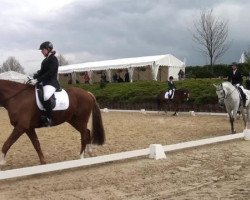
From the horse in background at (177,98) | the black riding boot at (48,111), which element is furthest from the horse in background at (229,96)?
the horse in background at (177,98)

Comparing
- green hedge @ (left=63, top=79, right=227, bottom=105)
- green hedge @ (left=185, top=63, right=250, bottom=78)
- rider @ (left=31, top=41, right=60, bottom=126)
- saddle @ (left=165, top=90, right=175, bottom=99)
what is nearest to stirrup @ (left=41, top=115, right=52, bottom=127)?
rider @ (left=31, top=41, right=60, bottom=126)

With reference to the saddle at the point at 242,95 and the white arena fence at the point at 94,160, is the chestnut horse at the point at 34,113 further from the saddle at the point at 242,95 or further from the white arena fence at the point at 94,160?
the saddle at the point at 242,95

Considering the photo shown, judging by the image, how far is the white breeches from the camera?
8.76 m

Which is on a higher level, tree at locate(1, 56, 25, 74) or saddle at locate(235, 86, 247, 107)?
tree at locate(1, 56, 25, 74)

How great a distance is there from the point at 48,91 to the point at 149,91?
778 inches

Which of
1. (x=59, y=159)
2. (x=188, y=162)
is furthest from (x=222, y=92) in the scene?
(x=59, y=159)

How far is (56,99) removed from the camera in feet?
29.7

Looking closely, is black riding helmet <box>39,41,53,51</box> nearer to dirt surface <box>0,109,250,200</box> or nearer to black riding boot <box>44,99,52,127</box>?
black riding boot <box>44,99,52,127</box>

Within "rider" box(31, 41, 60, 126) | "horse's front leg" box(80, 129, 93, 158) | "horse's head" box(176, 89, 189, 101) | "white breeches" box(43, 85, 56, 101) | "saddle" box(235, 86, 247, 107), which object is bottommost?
"horse's front leg" box(80, 129, 93, 158)

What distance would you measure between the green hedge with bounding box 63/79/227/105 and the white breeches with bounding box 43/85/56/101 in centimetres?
1617

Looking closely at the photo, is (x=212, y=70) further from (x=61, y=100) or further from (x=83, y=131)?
(x=61, y=100)

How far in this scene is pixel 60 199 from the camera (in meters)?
6.55

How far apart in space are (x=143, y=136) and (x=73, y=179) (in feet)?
20.7

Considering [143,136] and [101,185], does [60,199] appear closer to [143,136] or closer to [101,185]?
[101,185]
